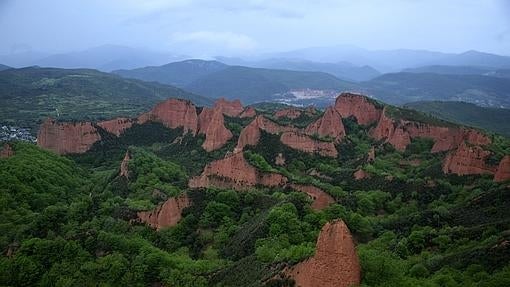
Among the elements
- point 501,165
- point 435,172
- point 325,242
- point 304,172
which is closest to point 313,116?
point 304,172

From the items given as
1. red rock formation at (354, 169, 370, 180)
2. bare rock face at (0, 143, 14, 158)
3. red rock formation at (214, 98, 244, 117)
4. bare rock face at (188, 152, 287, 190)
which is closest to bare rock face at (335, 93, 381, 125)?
red rock formation at (214, 98, 244, 117)

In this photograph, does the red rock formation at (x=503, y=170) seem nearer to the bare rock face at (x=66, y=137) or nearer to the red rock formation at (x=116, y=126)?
the bare rock face at (x=66, y=137)

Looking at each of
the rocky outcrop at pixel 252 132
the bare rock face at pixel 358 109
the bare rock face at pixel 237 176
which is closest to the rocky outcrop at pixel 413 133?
the bare rock face at pixel 358 109

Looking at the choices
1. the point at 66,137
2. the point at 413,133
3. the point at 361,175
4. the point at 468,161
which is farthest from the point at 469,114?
the point at 66,137

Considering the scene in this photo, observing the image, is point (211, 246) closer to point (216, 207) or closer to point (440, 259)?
point (216, 207)

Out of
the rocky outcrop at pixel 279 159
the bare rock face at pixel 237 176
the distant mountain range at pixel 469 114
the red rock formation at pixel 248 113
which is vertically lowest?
the distant mountain range at pixel 469 114

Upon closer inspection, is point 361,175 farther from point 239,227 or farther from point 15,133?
point 15,133
